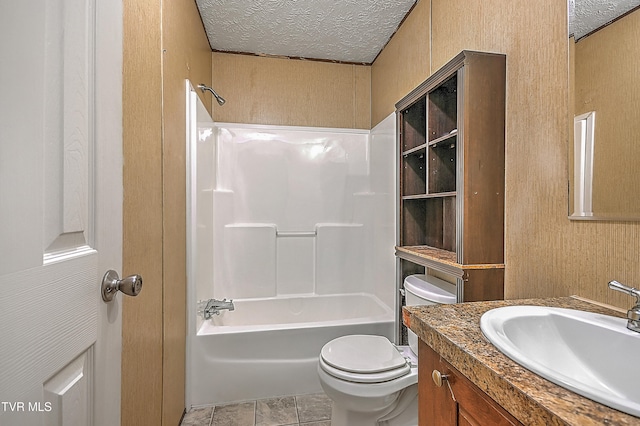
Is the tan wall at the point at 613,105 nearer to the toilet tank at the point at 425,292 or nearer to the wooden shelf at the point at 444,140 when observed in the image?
the wooden shelf at the point at 444,140

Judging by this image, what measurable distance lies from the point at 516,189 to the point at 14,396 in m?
1.47

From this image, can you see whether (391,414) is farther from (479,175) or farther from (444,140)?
(444,140)

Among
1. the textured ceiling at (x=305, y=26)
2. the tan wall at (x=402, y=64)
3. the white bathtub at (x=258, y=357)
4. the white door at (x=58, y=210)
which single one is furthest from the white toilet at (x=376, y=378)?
the textured ceiling at (x=305, y=26)

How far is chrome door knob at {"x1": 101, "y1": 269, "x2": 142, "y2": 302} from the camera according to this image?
2.33 feet

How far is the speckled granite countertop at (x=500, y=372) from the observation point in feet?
1.51

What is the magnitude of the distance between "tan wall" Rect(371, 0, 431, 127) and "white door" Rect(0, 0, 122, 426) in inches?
67.1

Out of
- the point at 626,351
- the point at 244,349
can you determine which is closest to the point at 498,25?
the point at 626,351

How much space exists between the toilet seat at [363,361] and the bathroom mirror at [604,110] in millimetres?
946

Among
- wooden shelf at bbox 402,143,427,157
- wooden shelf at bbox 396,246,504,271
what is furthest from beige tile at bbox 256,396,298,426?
wooden shelf at bbox 402,143,427,157

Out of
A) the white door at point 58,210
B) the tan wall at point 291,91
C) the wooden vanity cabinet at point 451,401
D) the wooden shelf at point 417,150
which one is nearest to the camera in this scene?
the white door at point 58,210

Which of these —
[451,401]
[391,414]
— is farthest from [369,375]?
[451,401]

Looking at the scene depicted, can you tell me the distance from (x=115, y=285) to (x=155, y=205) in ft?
2.26

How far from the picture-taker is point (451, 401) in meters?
0.74

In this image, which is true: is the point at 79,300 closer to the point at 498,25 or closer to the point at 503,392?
the point at 503,392
